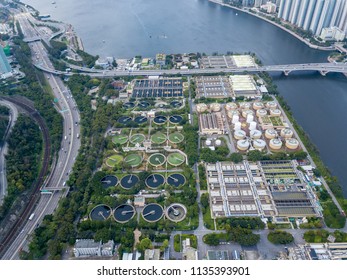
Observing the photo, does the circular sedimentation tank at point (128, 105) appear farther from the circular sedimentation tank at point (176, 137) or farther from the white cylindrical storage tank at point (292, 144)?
the white cylindrical storage tank at point (292, 144)

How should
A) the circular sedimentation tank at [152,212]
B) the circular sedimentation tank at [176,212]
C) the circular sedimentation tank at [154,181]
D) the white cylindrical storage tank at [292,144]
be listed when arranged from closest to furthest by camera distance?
the circular sedimentation tank at [176,212] < the circular sedimentation tank at [152,212] < the circular sedimentation tank at [154,181] < the white cylindrical storage tank at [292,144]

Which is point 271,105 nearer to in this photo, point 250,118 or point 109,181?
point 250,118

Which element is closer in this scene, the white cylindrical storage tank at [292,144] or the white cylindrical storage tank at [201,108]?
the white cylindrical storage tank at [292,144]

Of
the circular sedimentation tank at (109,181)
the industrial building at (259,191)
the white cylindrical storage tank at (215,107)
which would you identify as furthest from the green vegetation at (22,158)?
the white cylindrical storage tank at (215,107)

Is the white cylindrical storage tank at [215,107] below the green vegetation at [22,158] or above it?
above

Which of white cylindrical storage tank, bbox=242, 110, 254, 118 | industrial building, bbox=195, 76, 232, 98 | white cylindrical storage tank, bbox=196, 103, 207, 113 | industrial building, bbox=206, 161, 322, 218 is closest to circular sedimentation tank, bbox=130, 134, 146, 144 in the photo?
white cylindrical storage tank, bbox=196, 103, 207, 113

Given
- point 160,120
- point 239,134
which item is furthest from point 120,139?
point 239,134

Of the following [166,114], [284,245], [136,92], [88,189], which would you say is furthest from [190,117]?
[284,245]

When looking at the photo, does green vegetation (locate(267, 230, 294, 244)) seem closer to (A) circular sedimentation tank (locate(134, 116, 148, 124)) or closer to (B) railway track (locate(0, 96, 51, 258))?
(A) circular sedimentation tank (locate(134, 116, 148, 124))
